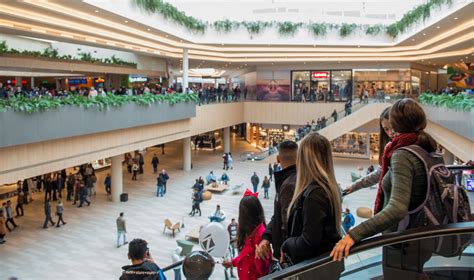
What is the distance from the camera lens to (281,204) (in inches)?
122

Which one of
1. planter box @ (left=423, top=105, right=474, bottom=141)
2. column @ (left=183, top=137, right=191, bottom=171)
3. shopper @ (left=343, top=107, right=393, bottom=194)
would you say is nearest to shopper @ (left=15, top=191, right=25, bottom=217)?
Result: column @ (left=183, top=137, right=191, bottom=171)

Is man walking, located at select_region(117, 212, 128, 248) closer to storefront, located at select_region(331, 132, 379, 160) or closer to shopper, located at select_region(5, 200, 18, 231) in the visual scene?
shopper, located at select_region(5, 200, 18, 231)

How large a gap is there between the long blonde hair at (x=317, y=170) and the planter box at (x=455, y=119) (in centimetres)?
1387

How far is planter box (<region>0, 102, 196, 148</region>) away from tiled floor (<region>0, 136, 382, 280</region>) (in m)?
3.53

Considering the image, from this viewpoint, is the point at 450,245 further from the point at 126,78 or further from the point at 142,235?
the point at 126,78

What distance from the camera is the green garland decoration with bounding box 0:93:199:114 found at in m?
14.1

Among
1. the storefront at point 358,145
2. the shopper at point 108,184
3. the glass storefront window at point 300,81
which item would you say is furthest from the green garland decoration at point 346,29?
the shopper at point 108,184

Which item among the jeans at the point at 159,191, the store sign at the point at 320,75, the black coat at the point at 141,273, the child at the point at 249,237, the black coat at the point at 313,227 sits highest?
the store sign at the point at 320,75

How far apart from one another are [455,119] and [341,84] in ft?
65.0

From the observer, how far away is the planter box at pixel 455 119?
15.3m

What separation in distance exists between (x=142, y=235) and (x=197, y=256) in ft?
46.7

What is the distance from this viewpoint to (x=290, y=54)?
32.8 meters

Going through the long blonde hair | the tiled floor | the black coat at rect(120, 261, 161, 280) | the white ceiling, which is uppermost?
the white ceiling

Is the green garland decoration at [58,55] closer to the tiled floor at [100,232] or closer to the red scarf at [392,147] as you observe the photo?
the tiled floor at [100,232]
